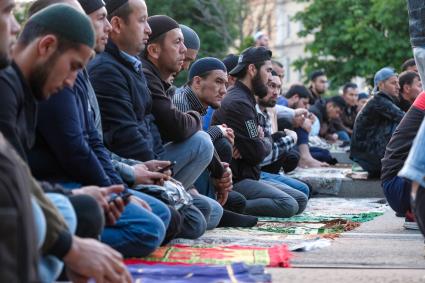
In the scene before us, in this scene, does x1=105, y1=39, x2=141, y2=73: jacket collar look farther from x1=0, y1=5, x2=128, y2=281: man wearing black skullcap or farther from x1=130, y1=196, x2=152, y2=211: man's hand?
x1=0, y1=5, x2=128, y2=281: man wearing black skullcap

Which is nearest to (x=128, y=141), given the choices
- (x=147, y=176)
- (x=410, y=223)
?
(x=147, y=176)

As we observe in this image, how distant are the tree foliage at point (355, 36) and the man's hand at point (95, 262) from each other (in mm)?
25600

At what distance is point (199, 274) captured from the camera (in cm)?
587

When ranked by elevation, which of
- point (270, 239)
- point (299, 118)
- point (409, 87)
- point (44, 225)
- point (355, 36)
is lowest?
point (355, 36)

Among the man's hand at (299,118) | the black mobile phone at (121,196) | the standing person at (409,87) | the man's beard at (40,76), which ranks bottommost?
the man's hand at (299,118)

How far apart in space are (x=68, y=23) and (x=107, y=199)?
2.82ft

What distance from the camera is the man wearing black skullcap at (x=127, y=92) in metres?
7.47

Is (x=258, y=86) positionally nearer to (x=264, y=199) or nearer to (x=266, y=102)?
Result: (x=266, y=102)

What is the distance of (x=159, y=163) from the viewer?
7398 mm

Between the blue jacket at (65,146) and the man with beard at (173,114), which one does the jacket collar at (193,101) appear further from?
the blue jacket at (65,146)

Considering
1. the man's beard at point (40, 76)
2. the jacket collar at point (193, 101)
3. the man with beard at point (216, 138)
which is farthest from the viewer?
the jacket collar at point (193, 101)

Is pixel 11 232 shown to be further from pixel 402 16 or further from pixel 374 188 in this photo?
pixel 402 16

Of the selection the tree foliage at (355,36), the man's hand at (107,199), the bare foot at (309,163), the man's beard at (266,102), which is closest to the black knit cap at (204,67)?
the man's beard at (266,102)

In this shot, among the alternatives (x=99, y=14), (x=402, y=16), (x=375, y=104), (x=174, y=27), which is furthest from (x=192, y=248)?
(x=402, y=16)
